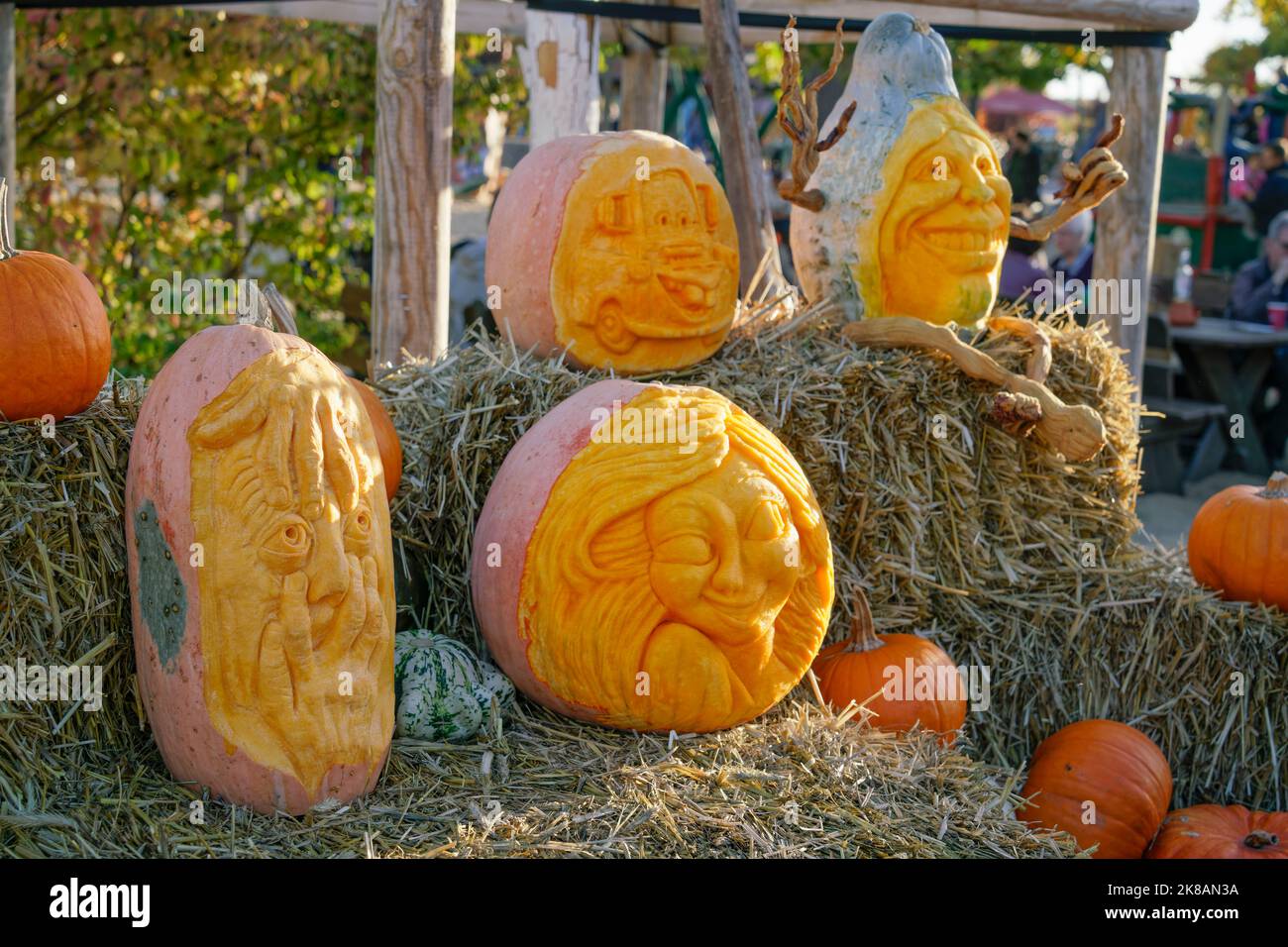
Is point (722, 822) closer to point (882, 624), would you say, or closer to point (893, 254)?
point (882, 624)

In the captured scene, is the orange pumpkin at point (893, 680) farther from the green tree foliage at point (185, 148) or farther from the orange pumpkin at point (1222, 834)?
the green tree foliage at point (185, 148)

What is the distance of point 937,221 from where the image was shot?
4102 millimetres

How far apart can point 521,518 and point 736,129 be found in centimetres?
277

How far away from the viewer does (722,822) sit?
267 centimetres

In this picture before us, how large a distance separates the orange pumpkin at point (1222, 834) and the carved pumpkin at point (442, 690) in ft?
6.10

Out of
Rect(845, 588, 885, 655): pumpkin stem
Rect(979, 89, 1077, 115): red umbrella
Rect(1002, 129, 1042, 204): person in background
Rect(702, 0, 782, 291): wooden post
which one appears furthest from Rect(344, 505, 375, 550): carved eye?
Rect(979, 89, 1077, 115): red umbrella

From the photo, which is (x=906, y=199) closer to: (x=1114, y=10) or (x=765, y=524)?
(x=765, y=524)

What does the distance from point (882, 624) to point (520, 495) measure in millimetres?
1298

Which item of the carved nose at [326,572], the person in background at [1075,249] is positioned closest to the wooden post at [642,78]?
the person in background at [1075,249]

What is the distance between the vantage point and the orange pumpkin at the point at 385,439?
11.1ft

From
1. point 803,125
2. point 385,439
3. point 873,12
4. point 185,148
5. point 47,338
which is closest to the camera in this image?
point 47,338

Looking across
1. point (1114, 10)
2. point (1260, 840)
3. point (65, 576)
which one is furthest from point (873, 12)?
point (65, 576)

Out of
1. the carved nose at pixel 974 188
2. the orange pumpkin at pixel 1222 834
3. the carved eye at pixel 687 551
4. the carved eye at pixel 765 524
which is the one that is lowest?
the orange pumpkin at pixel 1222 834

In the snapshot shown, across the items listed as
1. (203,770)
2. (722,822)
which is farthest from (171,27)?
(722,822)
